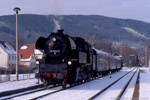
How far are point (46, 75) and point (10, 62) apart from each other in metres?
52.8

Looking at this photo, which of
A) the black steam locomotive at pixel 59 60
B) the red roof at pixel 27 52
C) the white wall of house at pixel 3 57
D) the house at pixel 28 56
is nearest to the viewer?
the black steam locomotive at pixel 59 60

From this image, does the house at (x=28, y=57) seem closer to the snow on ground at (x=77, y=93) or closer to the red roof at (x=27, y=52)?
the red roof at (x=27, y=52)

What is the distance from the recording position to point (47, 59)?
753 inches

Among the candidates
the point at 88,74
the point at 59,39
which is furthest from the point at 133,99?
the point at 88,74

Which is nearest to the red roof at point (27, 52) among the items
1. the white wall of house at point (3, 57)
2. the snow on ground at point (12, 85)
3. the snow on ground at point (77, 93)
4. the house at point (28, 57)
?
the house at point (28, 57)

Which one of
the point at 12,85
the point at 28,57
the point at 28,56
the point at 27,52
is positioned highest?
the point at 27,52

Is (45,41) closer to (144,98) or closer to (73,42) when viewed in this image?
(73,42)

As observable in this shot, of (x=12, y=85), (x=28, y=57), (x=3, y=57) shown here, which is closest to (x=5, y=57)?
(x=3, y=57)

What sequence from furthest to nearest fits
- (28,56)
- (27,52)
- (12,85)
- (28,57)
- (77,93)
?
(27,52) < (28,56) < (28,57) < (12,85) < (77,93)

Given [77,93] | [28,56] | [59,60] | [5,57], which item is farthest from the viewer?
[28,56]

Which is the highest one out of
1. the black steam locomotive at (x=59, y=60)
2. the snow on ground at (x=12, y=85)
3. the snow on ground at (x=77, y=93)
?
the black steam locomotive at (x=59, y=60)

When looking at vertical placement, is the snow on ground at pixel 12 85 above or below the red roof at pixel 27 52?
below

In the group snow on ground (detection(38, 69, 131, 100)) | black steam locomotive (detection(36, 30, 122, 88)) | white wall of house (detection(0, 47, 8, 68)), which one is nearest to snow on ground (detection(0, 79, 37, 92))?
black steam locomotive (detection(36, 30, 122, 88))

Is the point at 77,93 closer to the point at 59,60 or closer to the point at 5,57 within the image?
the point at 59,60
